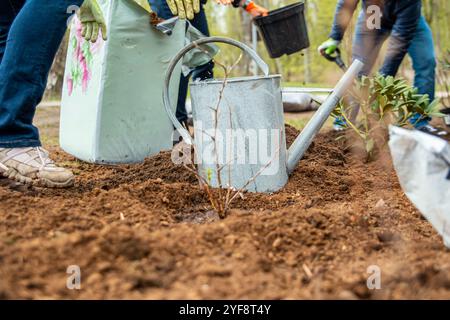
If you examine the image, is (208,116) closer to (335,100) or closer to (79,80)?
(335,100)

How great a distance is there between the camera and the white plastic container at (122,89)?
7.32 ft

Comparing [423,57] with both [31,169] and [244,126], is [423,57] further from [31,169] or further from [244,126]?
[31,169]

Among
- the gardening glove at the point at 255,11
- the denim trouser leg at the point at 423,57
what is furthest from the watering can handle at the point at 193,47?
the denim trouser leg at the point at 423,57

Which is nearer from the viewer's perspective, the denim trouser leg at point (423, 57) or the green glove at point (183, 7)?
the green glove at point (183, 7)

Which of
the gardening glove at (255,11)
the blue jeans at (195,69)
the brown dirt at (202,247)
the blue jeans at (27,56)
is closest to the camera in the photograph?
the brown dirt at (202,247)

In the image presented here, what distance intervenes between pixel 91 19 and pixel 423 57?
232cm

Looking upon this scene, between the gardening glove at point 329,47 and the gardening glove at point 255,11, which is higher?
the gardening glove at point 255,11

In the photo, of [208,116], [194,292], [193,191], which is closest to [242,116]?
[208,116]

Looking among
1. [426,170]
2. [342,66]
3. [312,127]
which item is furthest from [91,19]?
[342,66]

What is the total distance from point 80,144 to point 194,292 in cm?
166

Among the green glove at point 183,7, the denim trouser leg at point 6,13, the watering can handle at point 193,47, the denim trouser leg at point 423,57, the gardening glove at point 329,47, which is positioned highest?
the denim trouser leg at point 6,13

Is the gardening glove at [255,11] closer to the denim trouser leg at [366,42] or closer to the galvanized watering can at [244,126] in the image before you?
the denim trouser leg at [366,42]

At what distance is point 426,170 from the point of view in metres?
1.11

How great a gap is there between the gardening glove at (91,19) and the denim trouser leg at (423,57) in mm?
2257
